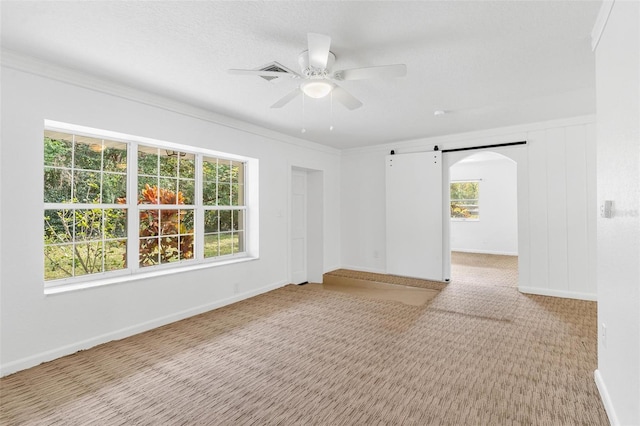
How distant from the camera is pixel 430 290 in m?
4.88

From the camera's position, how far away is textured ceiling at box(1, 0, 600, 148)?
188cm

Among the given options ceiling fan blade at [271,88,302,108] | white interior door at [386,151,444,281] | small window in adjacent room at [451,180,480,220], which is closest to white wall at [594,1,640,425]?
ceiling fan blade at [271,88,302,108]

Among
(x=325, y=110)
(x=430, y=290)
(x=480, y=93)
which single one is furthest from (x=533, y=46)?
(x=430, y=290)

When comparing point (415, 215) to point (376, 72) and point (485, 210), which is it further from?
point (485, 210)

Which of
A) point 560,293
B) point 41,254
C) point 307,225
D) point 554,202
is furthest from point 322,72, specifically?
point 560,293

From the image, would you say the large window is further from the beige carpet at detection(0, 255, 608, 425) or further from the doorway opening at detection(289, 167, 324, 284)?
the doorway opening at detection(289, 167, 324, 284)

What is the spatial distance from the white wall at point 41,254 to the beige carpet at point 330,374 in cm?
19

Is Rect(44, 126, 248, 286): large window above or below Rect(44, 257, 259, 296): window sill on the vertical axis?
above

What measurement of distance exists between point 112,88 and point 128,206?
46.8 inches

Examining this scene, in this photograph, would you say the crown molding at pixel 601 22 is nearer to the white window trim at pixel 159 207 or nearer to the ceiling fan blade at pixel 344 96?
the ceiling fan blade at pixel 344 96

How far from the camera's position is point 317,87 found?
90.6 inches

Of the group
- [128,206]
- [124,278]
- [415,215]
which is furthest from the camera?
[415,215]

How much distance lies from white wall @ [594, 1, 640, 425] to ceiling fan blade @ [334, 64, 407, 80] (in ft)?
3.62

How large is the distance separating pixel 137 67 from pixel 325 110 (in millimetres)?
2006
